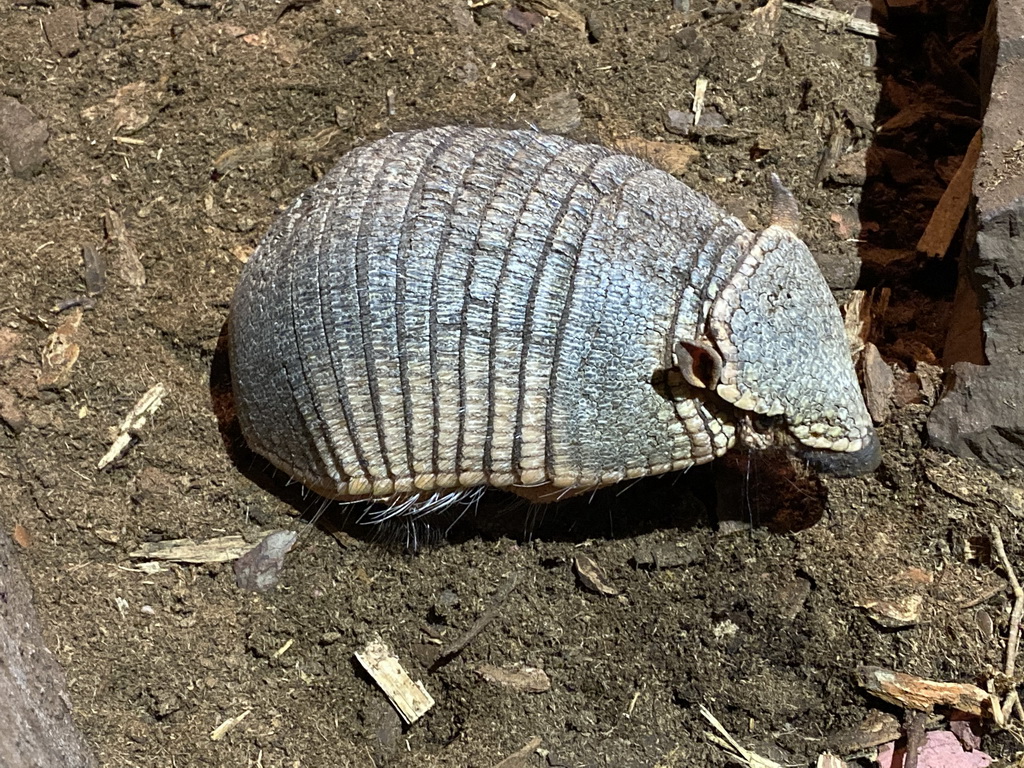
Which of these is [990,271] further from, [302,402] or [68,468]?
[68,468]

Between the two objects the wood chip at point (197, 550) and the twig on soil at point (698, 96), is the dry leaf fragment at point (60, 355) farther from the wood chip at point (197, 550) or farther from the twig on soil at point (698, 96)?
the twig on soil at point (698, 96)

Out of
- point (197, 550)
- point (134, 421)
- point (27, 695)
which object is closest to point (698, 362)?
point (197, 550)

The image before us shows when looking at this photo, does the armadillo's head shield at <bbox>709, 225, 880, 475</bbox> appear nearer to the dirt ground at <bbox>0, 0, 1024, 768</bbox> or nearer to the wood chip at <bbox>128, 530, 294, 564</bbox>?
the dirt ground at <bbox>0, 0, 1024, 768</bbox>

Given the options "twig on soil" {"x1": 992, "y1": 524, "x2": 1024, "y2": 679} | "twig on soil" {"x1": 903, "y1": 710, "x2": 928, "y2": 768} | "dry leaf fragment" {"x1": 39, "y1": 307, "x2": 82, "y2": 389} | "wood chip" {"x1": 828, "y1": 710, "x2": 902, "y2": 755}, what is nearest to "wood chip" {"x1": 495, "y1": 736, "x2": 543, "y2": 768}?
"wood chip" {"x1": 828, "y1": 710, "x2": 902, "y2": 755}

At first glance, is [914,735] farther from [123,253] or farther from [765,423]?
[123,253]

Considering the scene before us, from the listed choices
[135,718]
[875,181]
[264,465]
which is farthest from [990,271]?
[135,718]

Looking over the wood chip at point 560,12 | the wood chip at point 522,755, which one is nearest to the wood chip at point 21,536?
the wood chip at point 522,755
